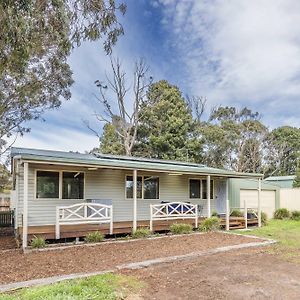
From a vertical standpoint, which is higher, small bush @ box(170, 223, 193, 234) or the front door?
the front door

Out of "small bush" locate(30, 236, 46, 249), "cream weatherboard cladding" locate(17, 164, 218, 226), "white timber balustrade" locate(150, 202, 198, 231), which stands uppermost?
"cream weatherboard cladding" locate(17, 164, 218, 226)

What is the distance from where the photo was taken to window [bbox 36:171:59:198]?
12070 mm

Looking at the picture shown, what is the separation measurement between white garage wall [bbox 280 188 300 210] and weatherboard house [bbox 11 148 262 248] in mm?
6124

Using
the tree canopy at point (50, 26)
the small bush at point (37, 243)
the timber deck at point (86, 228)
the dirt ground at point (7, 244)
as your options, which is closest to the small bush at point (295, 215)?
the timber deck at point (86, 228)

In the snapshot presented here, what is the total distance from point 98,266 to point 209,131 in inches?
1020

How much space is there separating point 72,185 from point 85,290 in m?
7.74

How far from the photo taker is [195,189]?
16656 millimetres

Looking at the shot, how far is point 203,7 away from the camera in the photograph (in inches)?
456

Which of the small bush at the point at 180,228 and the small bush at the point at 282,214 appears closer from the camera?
the small bush at the point at 180,228

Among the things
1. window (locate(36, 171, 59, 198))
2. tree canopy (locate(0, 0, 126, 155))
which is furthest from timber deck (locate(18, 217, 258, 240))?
tree canopy (locate(0, 0, 126, 155))

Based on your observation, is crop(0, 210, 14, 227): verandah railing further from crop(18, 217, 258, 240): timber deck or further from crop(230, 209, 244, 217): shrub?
crop(230, 209, 244, 217): shrub

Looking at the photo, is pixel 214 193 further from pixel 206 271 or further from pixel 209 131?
pixel 209 131

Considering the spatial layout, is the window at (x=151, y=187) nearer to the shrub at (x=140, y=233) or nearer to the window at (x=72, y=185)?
the shrub at (x=140, y=233)

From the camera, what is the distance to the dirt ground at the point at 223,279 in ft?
18.7
